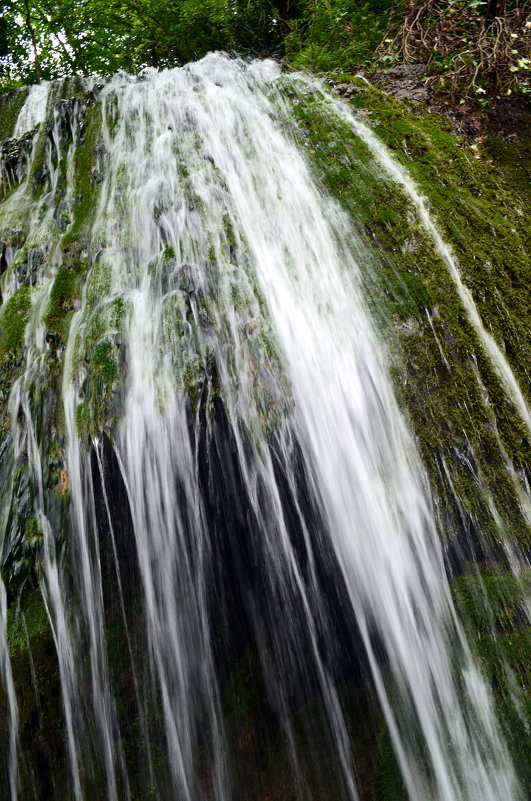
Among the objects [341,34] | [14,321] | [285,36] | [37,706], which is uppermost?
[285,36]

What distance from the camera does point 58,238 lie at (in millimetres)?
4141

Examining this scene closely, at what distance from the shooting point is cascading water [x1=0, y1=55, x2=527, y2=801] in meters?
2.50

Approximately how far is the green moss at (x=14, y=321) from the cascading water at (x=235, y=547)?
8.7 inches

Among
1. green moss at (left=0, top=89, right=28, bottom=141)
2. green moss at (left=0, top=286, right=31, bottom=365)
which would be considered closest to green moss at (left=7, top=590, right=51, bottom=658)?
green moss at (left=0, top=286, right=31, bottom=365)

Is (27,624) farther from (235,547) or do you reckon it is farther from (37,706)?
(235,547)

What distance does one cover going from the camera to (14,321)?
364cm

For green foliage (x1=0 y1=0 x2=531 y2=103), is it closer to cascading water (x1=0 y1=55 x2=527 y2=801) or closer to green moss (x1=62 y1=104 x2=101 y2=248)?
green moss (x1=62 y1=104 x2=101 y2=248)

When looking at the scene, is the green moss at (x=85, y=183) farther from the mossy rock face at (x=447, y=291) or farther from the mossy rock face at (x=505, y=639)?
the mossy rock face at (x=505, y=639)

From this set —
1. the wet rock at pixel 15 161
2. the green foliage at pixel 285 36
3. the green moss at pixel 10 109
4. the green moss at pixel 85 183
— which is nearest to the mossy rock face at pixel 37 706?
the green moss at pixel 85 183

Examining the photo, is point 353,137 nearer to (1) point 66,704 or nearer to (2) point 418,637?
(2) point 418,637

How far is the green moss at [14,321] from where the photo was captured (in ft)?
11.5

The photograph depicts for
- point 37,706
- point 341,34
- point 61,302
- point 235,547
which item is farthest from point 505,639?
point 341,34

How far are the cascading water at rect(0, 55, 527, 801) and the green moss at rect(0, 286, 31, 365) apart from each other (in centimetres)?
22

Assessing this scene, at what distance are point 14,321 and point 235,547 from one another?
2.28 m
